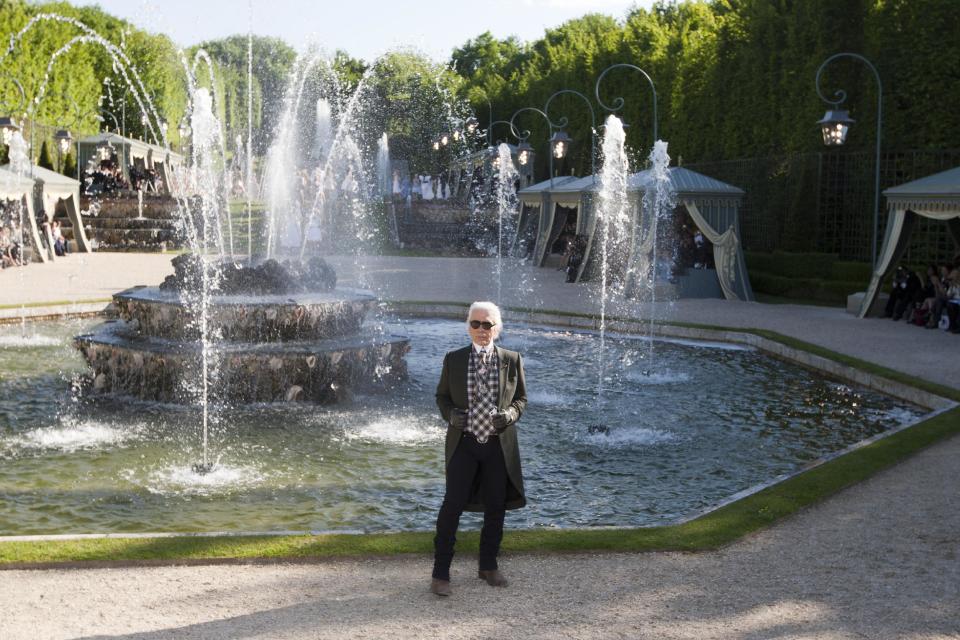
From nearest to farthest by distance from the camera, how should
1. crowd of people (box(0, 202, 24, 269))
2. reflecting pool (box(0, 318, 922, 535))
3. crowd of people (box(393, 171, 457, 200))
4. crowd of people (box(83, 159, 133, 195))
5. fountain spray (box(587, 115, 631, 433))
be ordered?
reflecting pool (box(0, 318, 922, 535)) → fountain spray (box(587, 115, 631, 433)) → crowd of people (box(0, 202, 24, 269)) → crowd of people (box(83, 159, 133, 195)) → crowd of people (box(393, 171, 457, 200))

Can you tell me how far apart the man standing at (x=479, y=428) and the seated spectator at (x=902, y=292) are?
53.9ft

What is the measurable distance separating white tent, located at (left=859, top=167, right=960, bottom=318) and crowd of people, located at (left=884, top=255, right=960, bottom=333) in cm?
36

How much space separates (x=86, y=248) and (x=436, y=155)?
46.7m

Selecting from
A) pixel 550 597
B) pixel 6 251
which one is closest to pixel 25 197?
pixel 6 251

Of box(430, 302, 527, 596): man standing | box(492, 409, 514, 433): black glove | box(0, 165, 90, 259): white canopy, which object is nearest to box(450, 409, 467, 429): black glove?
box(430, 302, 527, 596): man standing

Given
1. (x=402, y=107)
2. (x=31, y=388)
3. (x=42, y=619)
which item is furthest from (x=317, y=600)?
(x=402, y=107)

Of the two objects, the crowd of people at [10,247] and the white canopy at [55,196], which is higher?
the white canopy at [55,196]

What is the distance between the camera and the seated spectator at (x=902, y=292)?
802 inches

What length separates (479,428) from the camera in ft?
19.2

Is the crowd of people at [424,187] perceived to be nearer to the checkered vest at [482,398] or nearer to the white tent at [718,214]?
the white tent at [718,214]

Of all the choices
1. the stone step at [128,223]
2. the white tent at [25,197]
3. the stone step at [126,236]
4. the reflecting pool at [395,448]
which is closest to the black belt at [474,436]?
the reflecting pool at [395,448]

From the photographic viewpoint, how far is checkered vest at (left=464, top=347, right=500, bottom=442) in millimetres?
5848

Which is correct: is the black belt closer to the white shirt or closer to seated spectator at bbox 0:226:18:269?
the white shirt

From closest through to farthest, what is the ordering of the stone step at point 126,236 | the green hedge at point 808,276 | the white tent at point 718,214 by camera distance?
1. the white tent at point 718,214
2. the green hedge at point 808,276
3. the stone step at point 126,236
